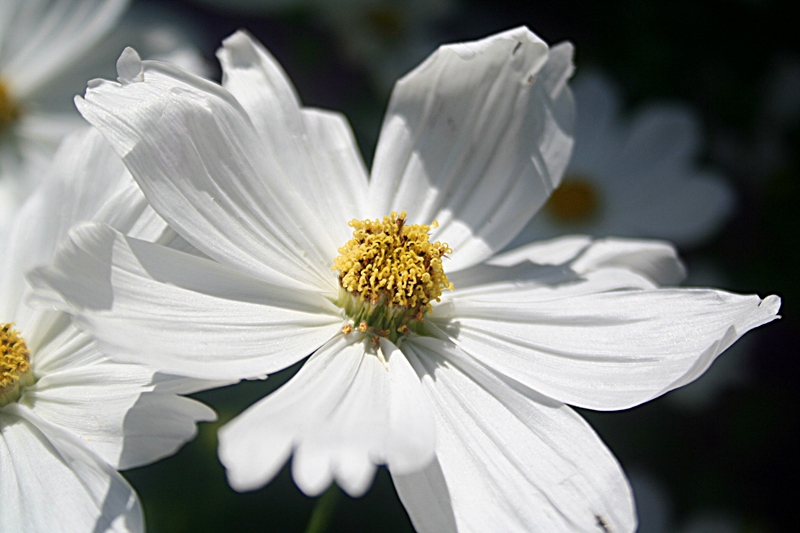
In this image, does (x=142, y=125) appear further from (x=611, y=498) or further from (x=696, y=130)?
(x=696, y=130)

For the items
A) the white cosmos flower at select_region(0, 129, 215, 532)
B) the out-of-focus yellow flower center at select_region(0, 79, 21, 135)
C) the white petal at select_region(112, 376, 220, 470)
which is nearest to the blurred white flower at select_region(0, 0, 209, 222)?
the out-of-focus yellow flower center at select_region(0, 79, 21, 135)

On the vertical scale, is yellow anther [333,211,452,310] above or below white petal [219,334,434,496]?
above

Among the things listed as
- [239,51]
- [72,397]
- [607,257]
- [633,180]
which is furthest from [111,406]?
[633,180]

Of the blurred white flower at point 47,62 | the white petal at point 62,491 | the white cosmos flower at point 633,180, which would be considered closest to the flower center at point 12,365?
the white petal at point 62,491

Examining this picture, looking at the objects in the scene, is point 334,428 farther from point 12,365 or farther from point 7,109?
point 7,109

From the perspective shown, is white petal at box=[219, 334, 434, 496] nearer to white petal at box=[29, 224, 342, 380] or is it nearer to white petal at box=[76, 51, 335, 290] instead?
white petal at box=[29, 224, 342, 380]

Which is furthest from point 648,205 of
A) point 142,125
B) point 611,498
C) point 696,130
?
point 142,125
